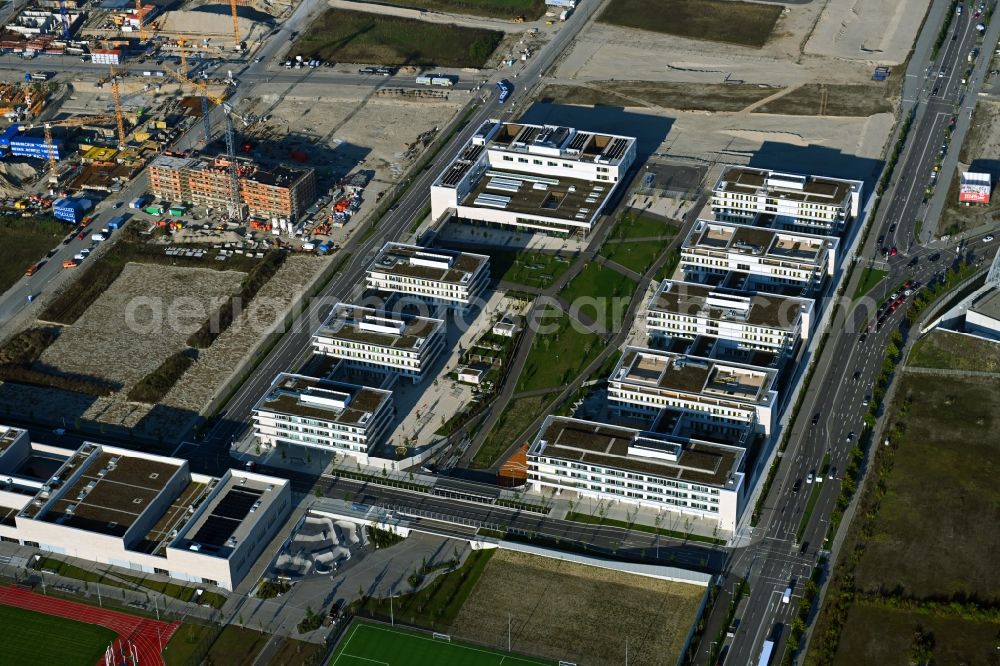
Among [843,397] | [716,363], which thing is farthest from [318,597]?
[843,397]

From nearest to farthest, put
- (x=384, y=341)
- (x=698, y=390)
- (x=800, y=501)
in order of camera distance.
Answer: (x=800, y=501) → (x=698, y=390) → (x=384, y=341)

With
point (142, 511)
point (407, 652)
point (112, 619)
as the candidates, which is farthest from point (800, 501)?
point (112, 619)

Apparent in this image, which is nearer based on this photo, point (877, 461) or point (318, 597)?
point (318, 597)

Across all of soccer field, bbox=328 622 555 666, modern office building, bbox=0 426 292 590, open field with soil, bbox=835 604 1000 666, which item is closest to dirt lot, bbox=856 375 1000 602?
open field with soil, bbox=835 604 1000 666

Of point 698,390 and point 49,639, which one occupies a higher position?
point 698,390

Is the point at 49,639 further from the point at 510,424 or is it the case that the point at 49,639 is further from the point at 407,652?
the point at 510,424

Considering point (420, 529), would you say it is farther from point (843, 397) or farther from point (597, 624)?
point (843, 397)

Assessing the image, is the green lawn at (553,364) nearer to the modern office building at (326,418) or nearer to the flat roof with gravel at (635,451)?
the flat roof with gravel at (635,451)
